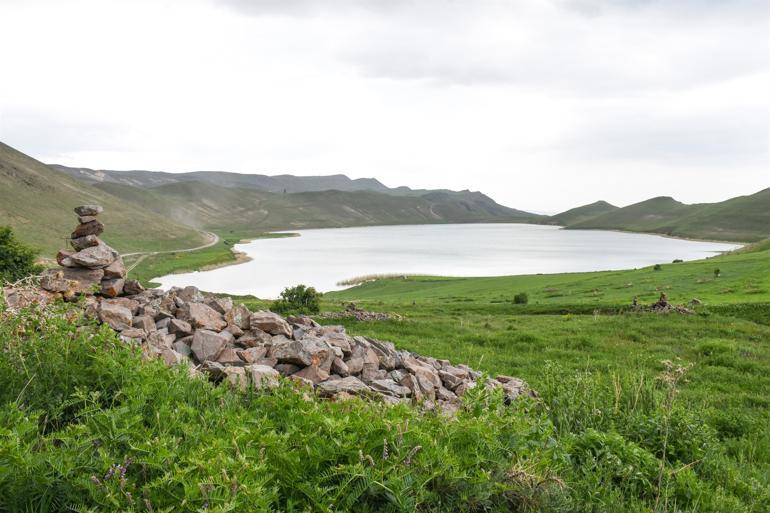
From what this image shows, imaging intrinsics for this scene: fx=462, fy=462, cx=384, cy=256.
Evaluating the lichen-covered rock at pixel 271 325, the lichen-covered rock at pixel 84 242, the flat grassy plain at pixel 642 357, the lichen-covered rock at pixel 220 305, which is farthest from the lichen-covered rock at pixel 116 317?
the flat grassy plain at pixel 642 357

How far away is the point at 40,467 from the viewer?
3.76 m

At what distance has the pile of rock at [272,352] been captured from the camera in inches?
339

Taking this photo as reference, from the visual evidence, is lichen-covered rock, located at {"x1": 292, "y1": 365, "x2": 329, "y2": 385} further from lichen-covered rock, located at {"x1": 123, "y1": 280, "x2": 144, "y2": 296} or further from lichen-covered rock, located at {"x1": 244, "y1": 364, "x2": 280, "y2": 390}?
lichen-covered rock, located at {"x1": 123, "y1": 280, "x2": 144, "y2": 296}

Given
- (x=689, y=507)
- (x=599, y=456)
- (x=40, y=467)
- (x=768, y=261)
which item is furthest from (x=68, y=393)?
(x=768, y=261)

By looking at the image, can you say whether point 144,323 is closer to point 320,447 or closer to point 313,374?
point 313,374

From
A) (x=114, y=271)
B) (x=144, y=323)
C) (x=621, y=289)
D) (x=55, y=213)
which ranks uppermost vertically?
(x=55, y=213)

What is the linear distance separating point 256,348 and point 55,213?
156 m

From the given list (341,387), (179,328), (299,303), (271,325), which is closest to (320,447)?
(341,387)

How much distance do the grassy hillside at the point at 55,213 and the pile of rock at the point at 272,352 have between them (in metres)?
107

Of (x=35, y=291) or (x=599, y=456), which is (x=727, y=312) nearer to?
(x=599, y=456)

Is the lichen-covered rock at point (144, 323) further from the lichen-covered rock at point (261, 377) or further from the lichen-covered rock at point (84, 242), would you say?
the lichen-covered rock at point (84, 242)

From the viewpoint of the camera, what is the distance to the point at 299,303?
1185 inches

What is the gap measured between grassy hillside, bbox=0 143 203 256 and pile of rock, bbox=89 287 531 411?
10731 cm

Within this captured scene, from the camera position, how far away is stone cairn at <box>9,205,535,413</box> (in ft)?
27.8
